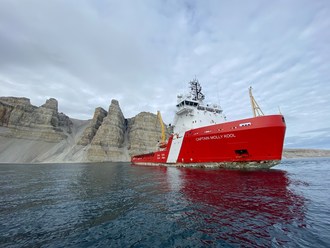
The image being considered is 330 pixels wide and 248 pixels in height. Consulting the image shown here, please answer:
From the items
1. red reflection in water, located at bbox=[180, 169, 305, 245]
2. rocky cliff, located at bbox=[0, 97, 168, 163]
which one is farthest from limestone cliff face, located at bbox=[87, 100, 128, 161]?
red reflection in water, located at bbox=[180, 169, 305, 245]

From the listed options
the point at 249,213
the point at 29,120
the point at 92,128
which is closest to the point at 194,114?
the point at 249,213

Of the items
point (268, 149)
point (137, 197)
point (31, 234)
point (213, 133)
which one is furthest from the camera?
point (213, 133)

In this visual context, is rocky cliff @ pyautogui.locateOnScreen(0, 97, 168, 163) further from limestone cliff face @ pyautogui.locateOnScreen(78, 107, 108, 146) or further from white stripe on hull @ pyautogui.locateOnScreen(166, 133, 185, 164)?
white stripe on hull @ pyautogui.locateOnScreen(166, 133, 185, 164)

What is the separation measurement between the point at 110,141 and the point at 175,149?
80497 mm

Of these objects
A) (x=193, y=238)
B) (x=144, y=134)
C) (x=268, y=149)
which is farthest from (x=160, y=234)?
(x=144, y=134)

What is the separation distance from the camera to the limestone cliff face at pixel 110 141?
96812 millimetres

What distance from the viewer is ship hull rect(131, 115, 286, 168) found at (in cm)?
1922

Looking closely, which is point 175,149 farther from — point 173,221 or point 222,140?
point 173,221

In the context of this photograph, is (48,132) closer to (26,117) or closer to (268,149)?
(26,117)

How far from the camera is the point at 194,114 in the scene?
1222 inches

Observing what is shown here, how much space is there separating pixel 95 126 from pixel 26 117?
4392cm

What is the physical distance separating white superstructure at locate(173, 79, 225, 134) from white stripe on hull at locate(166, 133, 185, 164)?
1543 millimetres

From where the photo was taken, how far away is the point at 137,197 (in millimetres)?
10523

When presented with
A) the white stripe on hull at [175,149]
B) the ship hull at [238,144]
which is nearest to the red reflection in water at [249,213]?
the ship hull at [238,144]
